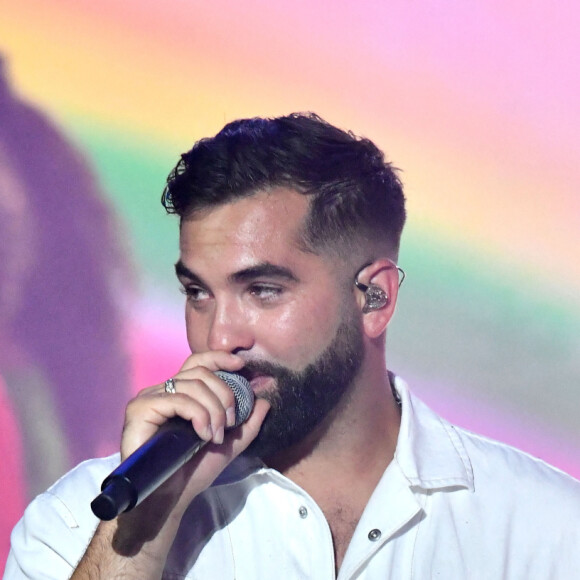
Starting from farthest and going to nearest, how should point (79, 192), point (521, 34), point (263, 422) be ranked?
point (79, 192) < point (521, 34) < point (263, 422)

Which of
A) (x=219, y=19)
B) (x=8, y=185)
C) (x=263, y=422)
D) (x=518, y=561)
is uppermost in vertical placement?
(x=219, y=19)

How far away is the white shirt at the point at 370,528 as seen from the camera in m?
1.83

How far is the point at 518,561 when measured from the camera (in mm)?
1885

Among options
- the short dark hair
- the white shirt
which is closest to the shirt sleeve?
the white shirt

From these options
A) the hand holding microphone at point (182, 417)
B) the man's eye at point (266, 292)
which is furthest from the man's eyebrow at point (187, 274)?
the hand holding microphone at point (182, 417)

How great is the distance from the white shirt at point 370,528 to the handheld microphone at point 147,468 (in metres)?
0.38

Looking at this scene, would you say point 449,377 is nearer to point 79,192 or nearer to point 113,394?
point 113,394

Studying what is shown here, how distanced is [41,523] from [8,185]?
3.80ft

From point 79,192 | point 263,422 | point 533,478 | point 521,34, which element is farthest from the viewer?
point 79,192

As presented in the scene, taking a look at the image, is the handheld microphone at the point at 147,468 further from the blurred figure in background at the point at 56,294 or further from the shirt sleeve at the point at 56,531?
the blurred figure in background at the point at 56,294

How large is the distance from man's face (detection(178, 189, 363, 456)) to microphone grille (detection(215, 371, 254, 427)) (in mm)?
77

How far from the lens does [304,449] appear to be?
1.96 metres

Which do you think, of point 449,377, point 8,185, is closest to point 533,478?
point 449,377

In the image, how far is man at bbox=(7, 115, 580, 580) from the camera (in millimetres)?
1814
